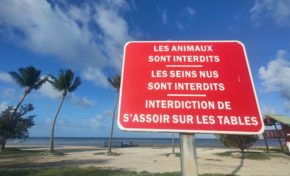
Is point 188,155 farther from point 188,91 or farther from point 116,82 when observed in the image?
point 116,82

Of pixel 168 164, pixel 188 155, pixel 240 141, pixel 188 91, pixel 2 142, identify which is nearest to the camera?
pixel 188 155

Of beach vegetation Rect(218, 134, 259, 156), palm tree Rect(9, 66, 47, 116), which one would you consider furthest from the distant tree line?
beach vegetation Rect(218, 134, 259, 156)

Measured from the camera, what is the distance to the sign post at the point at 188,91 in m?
2.57

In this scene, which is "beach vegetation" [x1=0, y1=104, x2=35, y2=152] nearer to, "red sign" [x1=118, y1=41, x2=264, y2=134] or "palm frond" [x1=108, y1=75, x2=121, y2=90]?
"palm frond" [x1=108, y1=75, x2=121, y2=90]

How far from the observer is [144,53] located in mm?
3186

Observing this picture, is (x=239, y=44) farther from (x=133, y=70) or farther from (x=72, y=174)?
(x=72, y=174)

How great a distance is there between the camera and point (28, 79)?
132ft

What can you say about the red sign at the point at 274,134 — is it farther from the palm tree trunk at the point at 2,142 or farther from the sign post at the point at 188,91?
the palm tree trunk at the point at 2,142

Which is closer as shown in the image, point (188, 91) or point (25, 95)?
point (188, 91)

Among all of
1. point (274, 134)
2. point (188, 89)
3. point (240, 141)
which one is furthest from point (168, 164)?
point (274, 134)

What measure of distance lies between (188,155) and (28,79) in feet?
141

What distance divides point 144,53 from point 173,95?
0.78 metres

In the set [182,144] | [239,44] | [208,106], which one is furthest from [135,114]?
[239,44]

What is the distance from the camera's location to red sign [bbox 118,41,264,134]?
2580 millimetres
